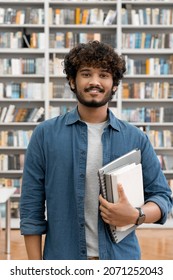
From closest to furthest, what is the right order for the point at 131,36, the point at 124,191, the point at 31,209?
the point at 124,191 < the point at 31,209 < the point at 131,36

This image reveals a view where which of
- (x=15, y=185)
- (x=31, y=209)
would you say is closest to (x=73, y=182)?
(x=31, y=209)

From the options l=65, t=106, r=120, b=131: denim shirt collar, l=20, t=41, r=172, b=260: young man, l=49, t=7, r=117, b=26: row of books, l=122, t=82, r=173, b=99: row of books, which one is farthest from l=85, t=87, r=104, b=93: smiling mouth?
l=49, t=7, r=117, b=26: row of books

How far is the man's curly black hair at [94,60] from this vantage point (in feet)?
5.10

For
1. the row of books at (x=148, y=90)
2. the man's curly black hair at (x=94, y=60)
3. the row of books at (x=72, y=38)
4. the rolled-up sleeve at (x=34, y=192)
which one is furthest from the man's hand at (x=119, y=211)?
the row of books at (x=72, y=38)

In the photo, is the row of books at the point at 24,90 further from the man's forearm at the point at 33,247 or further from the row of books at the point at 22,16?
the man's forearm at the point at 33,247

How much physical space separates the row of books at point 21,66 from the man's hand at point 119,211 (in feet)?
18.7

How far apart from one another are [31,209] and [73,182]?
0.16 m

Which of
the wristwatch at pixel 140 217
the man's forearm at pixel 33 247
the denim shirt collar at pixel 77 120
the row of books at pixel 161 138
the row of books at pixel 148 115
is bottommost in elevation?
the row of books at pixel 161 138

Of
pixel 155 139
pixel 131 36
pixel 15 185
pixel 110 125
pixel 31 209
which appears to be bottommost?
pixel 15 185

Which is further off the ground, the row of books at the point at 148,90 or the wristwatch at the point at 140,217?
the row of books at the point at 148,90

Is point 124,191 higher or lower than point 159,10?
lower
